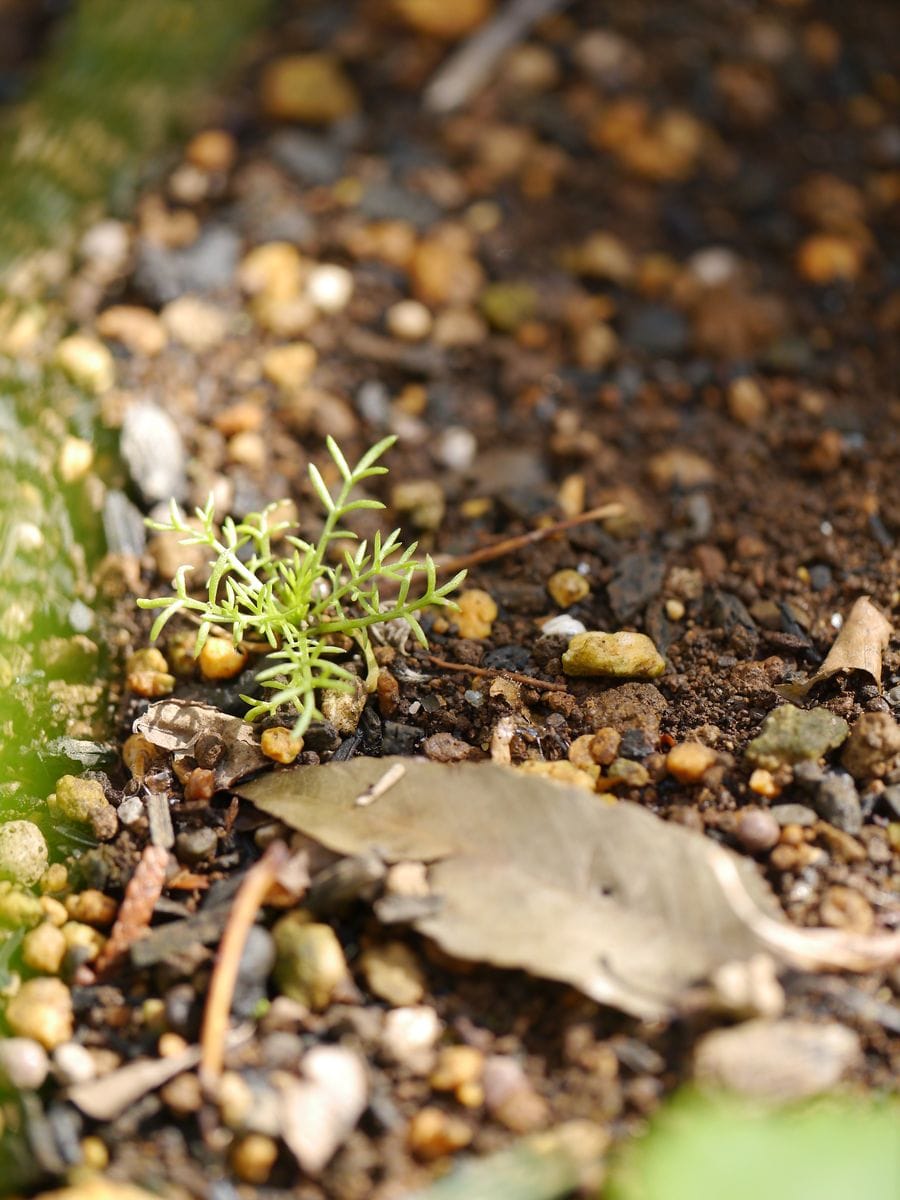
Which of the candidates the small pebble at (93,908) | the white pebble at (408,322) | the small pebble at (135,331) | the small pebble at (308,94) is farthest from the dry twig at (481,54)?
the small pebble at (93,908)

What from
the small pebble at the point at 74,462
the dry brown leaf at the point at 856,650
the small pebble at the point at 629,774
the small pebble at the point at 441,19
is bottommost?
the dry brown leaf at the point at 856,650

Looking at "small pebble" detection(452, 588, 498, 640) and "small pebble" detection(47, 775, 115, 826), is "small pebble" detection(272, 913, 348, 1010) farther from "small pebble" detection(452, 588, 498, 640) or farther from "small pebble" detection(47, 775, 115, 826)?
"small pebble" detection(452, 588, 498, 640)

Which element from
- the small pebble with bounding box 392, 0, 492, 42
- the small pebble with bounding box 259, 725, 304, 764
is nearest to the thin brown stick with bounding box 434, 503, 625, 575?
the small pebble with bounding box 259, 725, 304, 764

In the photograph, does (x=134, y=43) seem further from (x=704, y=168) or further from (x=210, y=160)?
(x=704, y=168)

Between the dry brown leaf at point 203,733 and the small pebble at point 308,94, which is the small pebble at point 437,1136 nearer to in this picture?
the dry brown leaf at point 203,733

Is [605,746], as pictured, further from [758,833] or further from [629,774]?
[758,833]

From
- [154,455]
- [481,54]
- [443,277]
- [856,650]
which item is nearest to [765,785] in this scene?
[856,650]

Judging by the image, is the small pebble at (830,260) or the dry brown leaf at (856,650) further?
the small pebble at (830,260)
